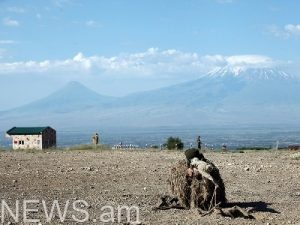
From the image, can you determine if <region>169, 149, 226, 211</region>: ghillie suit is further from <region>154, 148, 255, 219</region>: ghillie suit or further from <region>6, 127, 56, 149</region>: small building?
<region>6, 127, 56, 149</region>: small building

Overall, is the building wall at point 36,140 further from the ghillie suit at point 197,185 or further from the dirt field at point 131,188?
the ghillie suit at point 197,185

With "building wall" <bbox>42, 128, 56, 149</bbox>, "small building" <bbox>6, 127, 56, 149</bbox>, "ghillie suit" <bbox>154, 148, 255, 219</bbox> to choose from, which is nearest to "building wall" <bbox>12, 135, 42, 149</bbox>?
"small building" <bbox>6, 127, 56, 149</bbox>

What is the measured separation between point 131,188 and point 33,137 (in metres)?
32.7

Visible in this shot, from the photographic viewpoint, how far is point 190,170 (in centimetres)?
1509

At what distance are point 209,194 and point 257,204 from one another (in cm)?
157

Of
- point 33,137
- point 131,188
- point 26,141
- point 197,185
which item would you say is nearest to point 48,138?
point 33,137

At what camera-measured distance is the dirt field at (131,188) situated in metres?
14.0

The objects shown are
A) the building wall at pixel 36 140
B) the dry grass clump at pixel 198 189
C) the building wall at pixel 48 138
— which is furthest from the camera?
the building wall at pixel 48 138

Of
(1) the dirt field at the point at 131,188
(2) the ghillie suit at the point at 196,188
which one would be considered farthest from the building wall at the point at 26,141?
(2) the ghillie suit at the point at 196,188

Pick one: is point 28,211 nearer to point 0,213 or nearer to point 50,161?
point 0,213

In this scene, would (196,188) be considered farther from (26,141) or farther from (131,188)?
(26,141)

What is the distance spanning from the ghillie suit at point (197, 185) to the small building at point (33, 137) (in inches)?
1329

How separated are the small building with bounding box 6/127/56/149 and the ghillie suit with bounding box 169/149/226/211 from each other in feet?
111

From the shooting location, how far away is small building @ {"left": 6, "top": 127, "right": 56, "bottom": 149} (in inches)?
Answer: 1942
